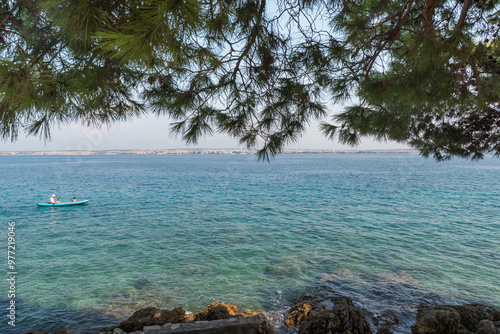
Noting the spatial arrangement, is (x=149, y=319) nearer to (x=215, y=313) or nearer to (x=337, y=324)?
(x=215, y=313)

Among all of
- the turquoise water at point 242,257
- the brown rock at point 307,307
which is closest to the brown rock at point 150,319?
the turquoise water at point 242,257

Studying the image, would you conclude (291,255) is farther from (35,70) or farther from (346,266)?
(35,70)

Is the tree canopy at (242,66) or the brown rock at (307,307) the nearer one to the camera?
the tree canopy at (242,66)

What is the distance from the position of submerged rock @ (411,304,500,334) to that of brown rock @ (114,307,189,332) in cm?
462

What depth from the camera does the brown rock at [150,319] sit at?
552 centimetres

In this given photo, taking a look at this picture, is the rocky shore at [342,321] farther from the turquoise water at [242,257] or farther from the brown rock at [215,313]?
the turquoise water at [242,257]

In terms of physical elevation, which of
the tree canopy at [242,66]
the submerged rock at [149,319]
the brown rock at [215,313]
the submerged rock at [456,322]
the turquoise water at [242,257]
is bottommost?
the turquoise water at [242,257]

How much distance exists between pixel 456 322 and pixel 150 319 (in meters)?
5.72

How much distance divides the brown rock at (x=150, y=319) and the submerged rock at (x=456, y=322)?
182 inches

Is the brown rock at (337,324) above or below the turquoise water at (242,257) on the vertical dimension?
above

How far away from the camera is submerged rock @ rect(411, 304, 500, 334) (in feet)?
18.1

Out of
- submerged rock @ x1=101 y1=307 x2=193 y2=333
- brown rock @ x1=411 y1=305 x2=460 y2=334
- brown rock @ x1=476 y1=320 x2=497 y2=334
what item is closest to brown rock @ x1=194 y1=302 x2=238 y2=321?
submerged rock @ x1=101 y1=307 x2=193 y2=333

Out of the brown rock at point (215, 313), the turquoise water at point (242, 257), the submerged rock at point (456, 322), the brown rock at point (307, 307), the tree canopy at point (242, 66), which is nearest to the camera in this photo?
the tree canopy at point (242, 66)

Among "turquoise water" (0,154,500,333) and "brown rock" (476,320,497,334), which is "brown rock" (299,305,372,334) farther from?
"brown rock" (476,320,497,334)
